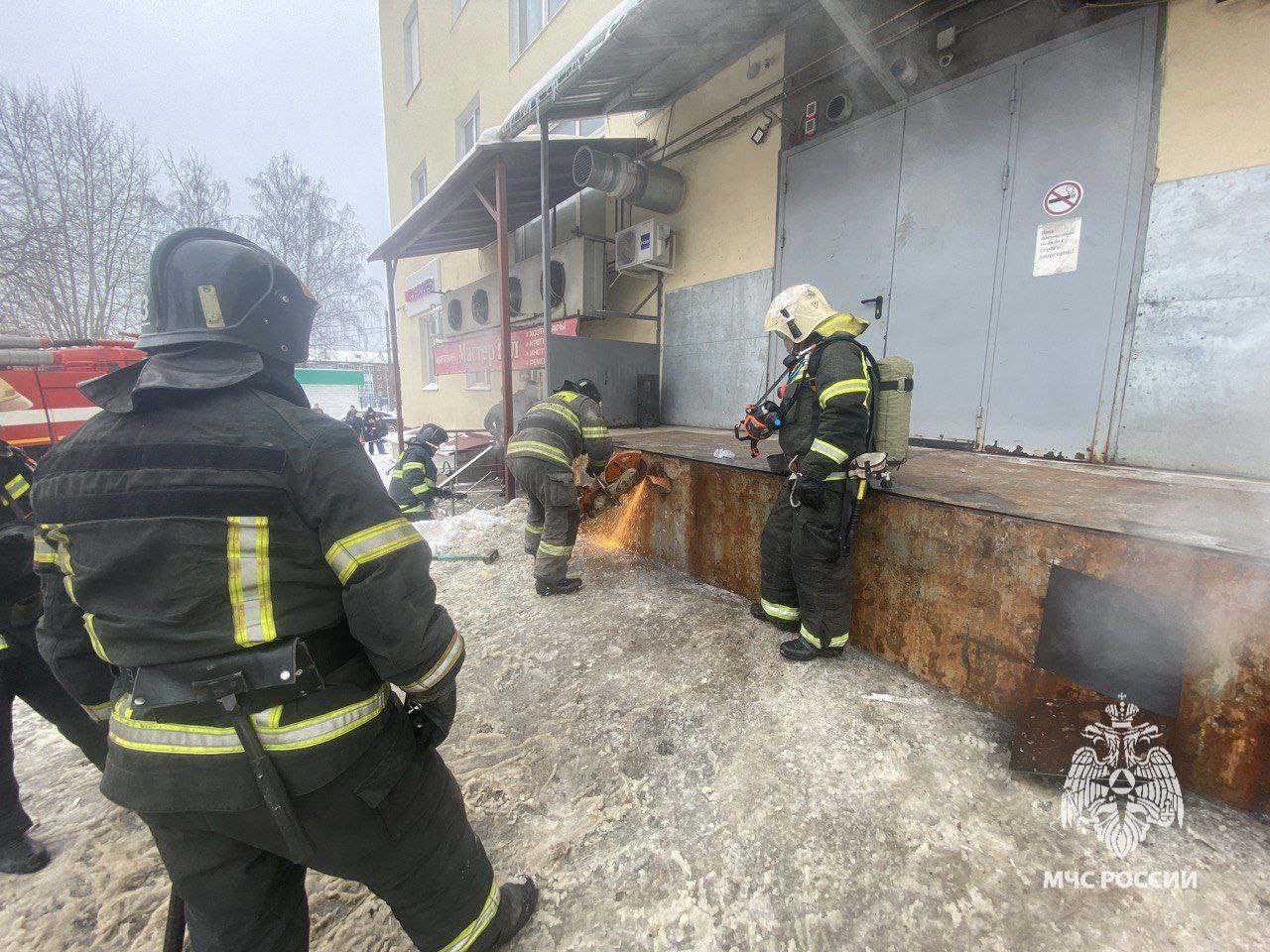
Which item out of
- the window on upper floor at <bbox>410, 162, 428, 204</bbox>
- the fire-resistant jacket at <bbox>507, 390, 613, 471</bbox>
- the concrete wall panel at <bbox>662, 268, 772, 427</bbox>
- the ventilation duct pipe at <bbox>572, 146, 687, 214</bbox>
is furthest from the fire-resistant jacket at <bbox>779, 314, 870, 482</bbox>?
the window on upper floor at <bbox>410, 162, 428, 204</bbox>

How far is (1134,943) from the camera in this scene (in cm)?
144

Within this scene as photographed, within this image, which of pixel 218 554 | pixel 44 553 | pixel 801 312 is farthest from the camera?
pixel 801 312

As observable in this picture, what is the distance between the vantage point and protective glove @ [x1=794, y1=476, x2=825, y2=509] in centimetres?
266

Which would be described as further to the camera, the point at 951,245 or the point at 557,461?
the point at 951,245

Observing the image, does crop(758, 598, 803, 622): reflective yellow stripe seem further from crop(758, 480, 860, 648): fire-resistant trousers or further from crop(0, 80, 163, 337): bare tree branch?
crop(0, 80, 163, 337): bare tree branch

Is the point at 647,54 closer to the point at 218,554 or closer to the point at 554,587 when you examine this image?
the point at 554,587

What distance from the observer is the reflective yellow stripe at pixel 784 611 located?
3.15m

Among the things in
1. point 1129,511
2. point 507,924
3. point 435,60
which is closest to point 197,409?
point 507,924

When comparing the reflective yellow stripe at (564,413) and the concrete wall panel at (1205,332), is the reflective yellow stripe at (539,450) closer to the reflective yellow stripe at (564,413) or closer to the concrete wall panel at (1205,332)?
the reflective yellow stripe at (564,413)

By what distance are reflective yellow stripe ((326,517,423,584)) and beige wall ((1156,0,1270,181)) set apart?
5.21 meters

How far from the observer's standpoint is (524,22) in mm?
9477

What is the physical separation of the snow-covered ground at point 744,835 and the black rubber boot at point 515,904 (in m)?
0.05

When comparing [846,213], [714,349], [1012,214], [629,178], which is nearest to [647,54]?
[629,178]

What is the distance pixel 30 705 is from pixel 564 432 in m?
3.08
